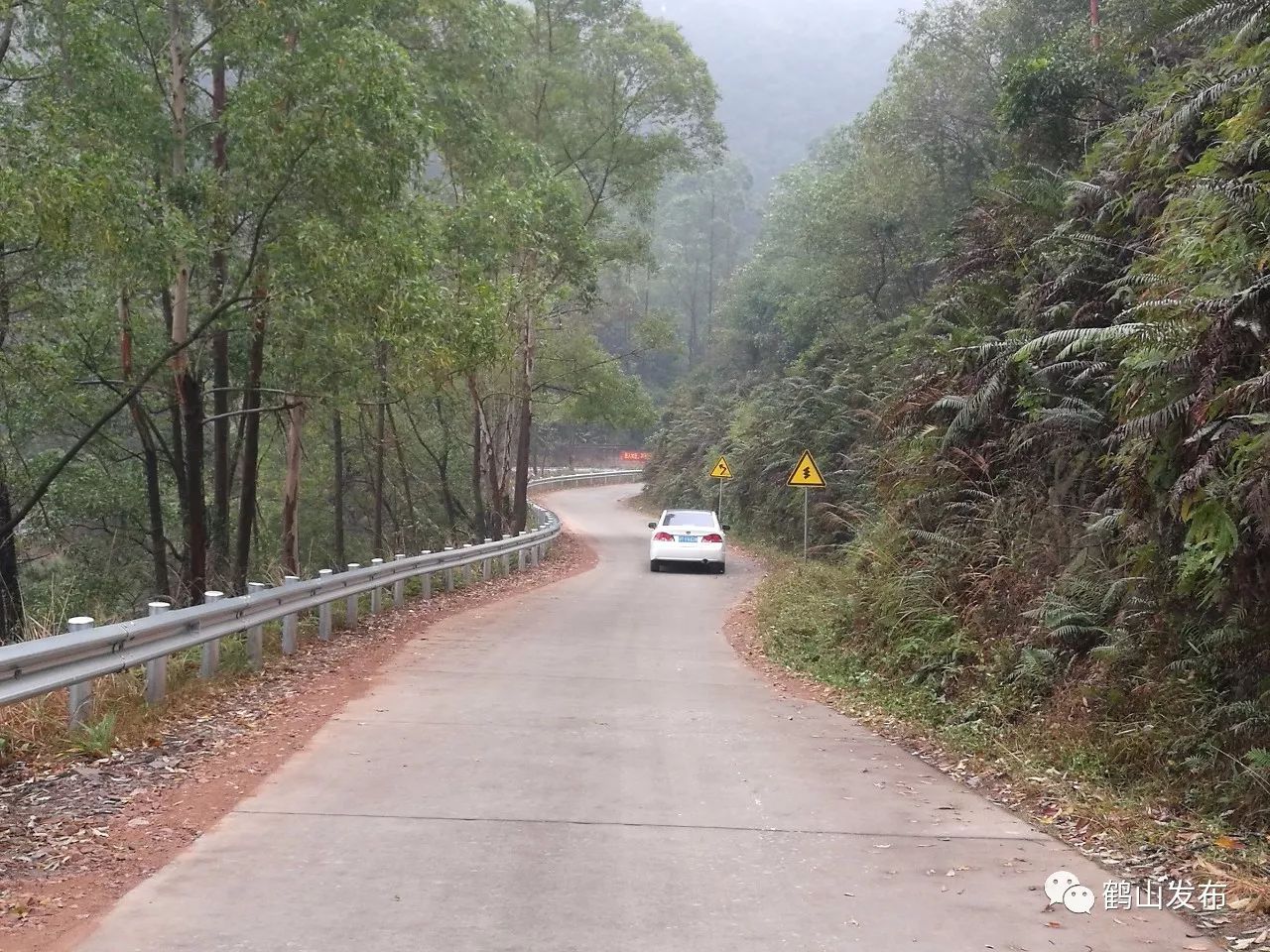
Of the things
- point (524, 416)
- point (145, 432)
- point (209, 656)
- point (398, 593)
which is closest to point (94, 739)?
point (209, 656)

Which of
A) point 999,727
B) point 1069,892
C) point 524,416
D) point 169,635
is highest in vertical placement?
point 524,416

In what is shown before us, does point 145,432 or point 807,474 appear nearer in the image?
point 145,432

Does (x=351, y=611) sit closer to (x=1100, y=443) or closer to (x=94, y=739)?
(x=94, y=739)

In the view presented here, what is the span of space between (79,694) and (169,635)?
1.20 metres

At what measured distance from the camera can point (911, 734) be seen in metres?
8.79

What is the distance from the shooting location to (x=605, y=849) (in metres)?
5.46

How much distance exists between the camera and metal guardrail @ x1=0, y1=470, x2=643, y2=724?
6465mm

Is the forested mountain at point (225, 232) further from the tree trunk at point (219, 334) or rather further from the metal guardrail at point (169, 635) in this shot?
the metal guardrail at point (169, 635)

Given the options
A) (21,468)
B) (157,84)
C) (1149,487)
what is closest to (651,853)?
(1149,487)

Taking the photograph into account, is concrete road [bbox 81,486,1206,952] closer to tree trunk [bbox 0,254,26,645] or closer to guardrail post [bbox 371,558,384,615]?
guardrail post [bbox 371,558,384,615]

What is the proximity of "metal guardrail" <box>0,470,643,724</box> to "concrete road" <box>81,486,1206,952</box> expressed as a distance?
4.57ft

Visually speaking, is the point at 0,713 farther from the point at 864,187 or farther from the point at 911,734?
the point at 864,187

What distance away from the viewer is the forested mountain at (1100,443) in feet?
21.6

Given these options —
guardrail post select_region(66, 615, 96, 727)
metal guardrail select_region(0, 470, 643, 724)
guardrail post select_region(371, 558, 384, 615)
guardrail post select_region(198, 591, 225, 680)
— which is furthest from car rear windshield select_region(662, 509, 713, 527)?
guardrail post select_region(66, 615, 96, 727)
